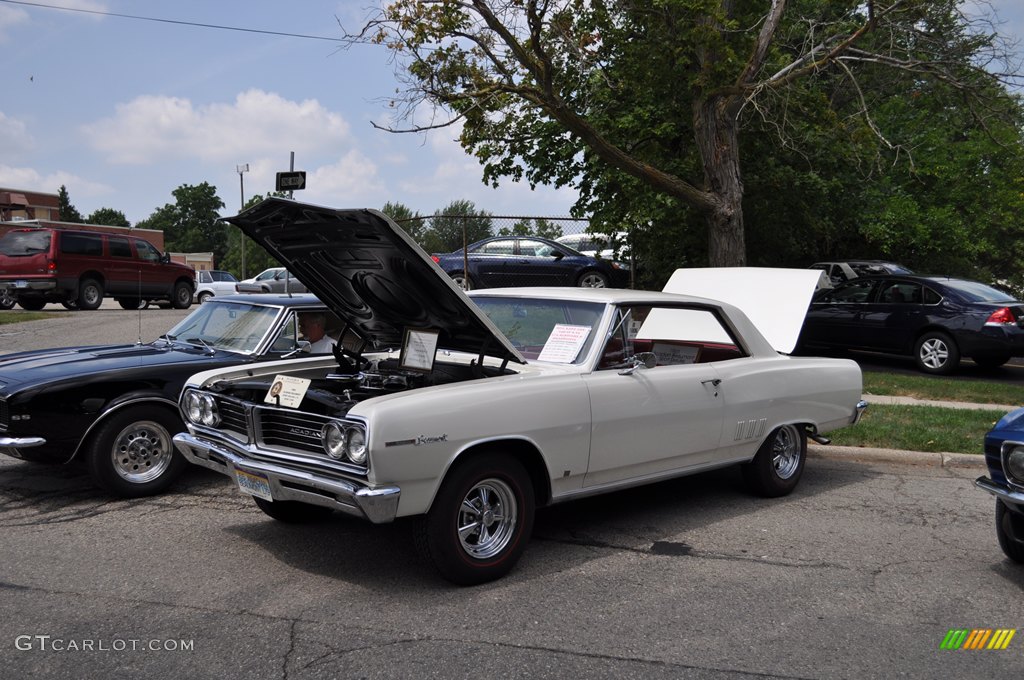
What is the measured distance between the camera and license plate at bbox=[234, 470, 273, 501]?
447 cm

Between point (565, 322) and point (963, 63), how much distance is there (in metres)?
11.6

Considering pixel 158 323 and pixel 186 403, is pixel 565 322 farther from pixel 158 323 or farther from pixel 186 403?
pixel 158 323

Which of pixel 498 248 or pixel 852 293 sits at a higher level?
pixel 498 248

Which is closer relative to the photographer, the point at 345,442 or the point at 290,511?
the point at 345,442

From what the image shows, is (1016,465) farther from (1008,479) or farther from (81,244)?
(81,244)

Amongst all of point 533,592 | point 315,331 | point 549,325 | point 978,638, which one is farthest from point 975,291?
point 533,592

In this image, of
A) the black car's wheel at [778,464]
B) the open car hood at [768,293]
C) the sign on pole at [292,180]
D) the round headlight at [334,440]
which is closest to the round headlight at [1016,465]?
the black car's wheel at [778,464]

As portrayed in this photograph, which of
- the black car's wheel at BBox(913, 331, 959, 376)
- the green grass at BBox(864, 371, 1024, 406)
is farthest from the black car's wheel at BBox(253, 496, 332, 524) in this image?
the black car's wheel at BBox(913, 331, 959, 376)

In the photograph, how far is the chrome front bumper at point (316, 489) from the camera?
402 centimetres

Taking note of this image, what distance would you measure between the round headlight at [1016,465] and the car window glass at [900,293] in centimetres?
978

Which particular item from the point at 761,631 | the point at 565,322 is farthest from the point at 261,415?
the point at 761,631

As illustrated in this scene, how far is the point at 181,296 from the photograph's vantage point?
898 inches

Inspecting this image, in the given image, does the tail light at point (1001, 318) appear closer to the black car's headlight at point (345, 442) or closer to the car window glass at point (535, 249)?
the car window glass at point (535, 249)

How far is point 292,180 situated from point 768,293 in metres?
6.22
